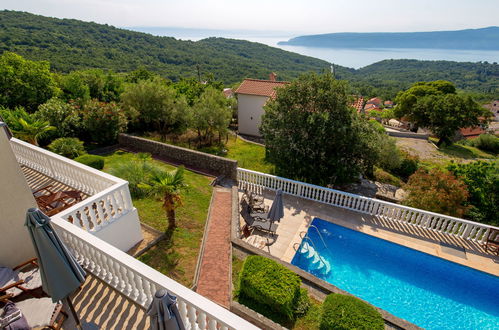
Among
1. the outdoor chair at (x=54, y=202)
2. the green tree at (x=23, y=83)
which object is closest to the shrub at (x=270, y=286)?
the outdoor chair at (x=54, y=202)

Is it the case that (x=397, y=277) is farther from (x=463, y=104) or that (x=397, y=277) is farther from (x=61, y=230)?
(x=463, y=104)

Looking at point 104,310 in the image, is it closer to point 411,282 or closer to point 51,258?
point 51,258

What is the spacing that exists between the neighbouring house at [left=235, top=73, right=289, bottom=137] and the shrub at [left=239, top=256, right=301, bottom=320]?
68.1ft

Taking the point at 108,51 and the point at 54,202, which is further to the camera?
the point at 108,51

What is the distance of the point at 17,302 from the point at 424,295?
11.6 metres

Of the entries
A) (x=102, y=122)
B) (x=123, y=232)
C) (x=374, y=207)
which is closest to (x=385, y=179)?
(x=374, y=207)

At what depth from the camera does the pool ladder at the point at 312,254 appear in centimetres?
992

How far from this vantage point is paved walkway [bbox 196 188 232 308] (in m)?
7.44

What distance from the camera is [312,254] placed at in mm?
10336

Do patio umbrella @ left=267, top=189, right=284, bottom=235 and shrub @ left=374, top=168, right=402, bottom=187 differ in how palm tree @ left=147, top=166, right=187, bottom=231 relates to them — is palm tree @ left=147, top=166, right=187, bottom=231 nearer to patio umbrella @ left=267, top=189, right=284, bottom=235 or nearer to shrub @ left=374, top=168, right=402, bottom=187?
patio umbrella @ left=267, top=189, right=284, bottom=235

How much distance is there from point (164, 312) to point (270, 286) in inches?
142

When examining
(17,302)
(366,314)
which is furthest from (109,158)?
(366,314)

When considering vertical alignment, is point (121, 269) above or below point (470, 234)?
above

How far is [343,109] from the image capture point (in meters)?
13.5
